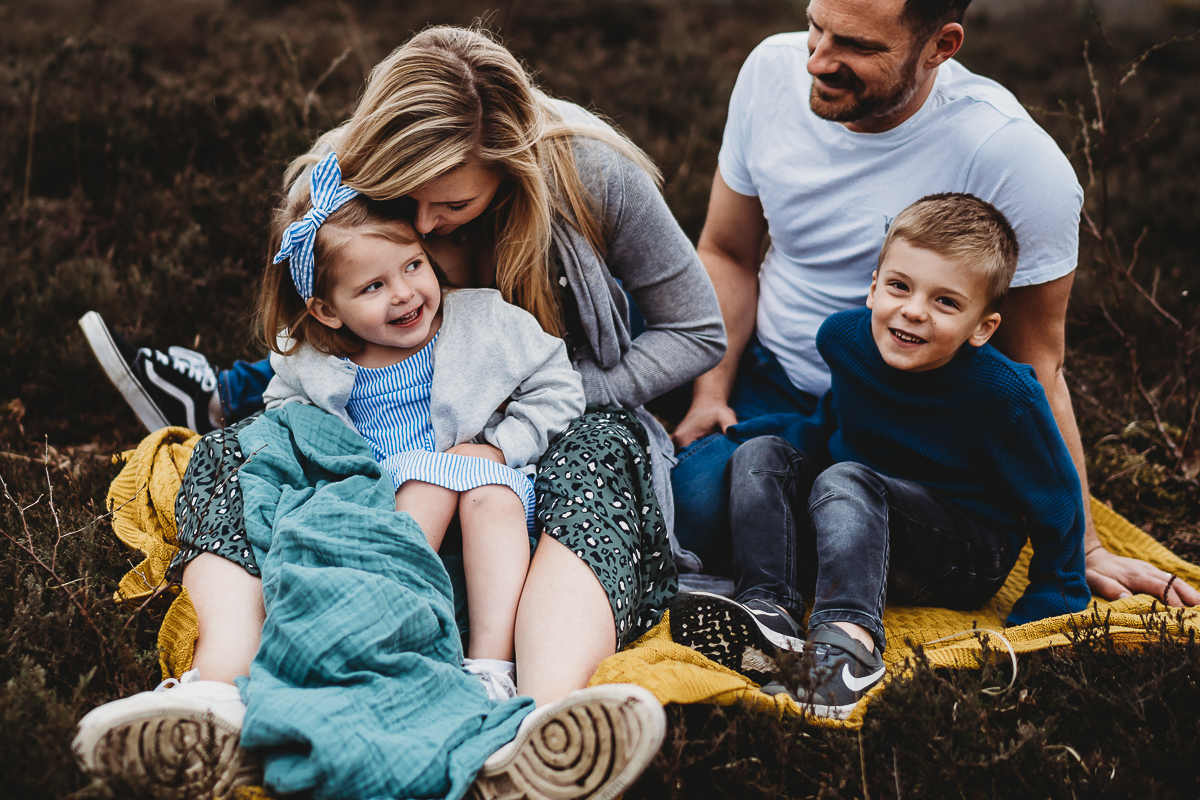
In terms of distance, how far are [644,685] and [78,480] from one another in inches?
86.6

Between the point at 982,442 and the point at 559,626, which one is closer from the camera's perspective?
Answer: the point at 559,626

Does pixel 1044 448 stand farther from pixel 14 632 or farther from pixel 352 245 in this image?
pixel 14 632

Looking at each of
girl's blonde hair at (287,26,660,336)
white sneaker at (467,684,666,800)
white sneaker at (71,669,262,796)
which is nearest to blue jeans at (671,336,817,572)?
girl's blonde hair at (287,26,660,336)

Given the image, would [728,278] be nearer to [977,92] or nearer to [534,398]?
[977,92]

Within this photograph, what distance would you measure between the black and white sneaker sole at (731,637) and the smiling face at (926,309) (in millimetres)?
832

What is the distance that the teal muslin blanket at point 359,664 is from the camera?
170cm

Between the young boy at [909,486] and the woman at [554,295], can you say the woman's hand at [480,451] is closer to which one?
the woman at [554,295]

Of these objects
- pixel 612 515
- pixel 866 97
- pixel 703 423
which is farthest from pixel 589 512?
pixel 866 97

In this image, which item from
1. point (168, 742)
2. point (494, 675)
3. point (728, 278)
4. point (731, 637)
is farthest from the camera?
point (728, 278)

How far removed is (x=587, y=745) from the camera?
1.73 meters

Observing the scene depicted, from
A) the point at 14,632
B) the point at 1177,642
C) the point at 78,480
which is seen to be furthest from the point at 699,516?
the point at 78,480

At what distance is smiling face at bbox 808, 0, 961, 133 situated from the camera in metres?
2.70

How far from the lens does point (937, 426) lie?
2.62 m

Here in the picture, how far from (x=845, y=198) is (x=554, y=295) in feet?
3.51
